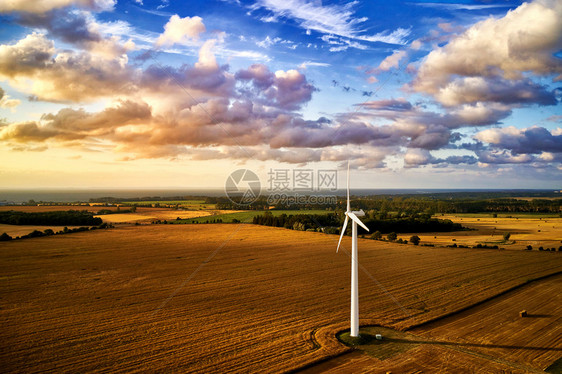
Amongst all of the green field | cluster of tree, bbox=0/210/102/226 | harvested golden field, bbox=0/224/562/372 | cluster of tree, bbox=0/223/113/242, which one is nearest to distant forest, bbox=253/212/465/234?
the green field

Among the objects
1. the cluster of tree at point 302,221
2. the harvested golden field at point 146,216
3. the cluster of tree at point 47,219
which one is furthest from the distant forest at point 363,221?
the cluster of tree at point 47,219

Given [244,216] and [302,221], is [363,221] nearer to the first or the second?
[302,221]

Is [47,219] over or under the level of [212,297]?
over

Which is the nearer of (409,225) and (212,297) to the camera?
(212,297)

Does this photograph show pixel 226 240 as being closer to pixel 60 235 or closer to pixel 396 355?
pixel 60 235

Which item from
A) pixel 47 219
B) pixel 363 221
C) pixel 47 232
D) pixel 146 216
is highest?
pixel 363 221

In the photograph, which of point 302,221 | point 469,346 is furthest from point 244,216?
point 469,346
